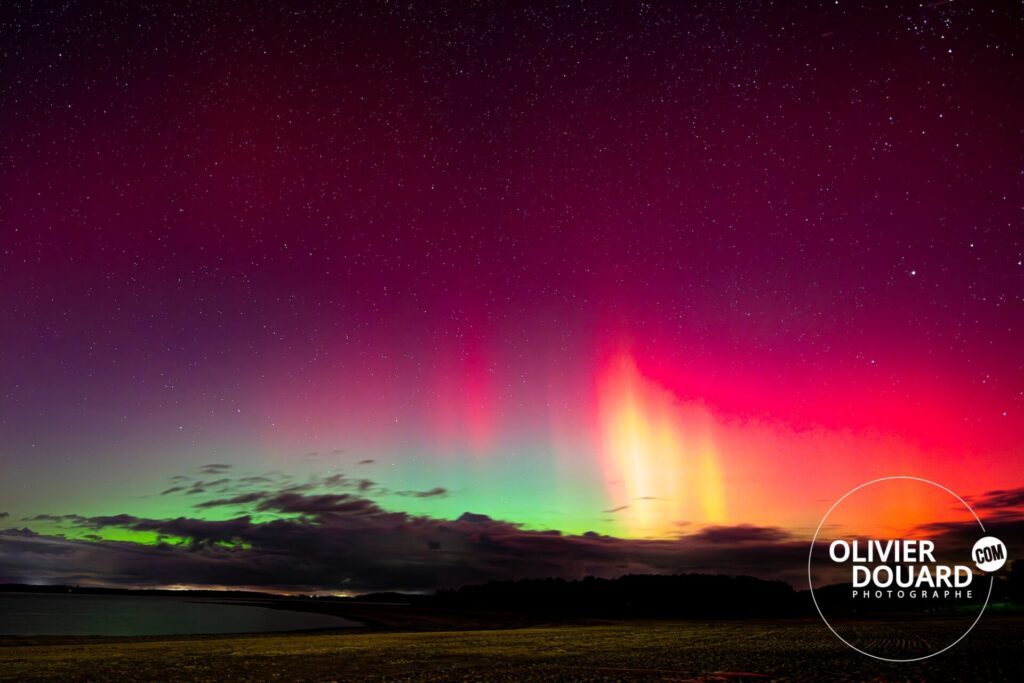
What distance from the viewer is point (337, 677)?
2073 centimetres

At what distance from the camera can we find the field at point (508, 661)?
2078 cm

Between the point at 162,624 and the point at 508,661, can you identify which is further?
the point at 162,624

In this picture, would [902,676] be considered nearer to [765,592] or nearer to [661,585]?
[765,592]

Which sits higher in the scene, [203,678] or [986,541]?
[986,541]

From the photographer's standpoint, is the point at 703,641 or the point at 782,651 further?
the point at 703,641

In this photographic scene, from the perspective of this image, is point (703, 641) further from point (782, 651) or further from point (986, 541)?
point (986, 541)

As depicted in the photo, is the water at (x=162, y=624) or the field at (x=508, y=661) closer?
the field at (x=508, y=661)

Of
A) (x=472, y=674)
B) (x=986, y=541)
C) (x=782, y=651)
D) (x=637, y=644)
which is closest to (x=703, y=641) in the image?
(x=637, y=644)

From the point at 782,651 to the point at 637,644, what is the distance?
240 inches

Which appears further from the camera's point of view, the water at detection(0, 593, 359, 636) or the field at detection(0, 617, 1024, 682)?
the water at detection(0, 593, 359, 636)

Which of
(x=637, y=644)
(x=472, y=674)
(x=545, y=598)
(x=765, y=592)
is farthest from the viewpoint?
(x=545, y=598)

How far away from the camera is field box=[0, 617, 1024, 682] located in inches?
818

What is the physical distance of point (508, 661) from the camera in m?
25.1

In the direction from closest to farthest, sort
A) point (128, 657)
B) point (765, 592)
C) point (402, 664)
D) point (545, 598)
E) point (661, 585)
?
point (402, 664), point (128, 657), point (765, 592), point (661, 585), point (545, 598)
